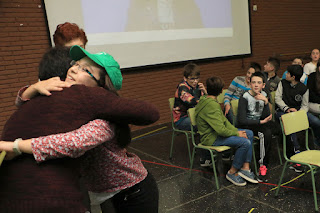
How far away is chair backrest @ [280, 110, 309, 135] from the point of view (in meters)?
2.81

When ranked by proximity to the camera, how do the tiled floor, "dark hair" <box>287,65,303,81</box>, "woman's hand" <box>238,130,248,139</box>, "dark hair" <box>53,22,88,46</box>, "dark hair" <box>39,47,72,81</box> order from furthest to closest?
"dark hair" <box>287,65,303,81</box> → "woman's hand" <box>238,130,248,139</box> → the tiled floor → "dark hair" <box>53,22,88,46</box> → "dark hair" <box>39,47,72,81</box>

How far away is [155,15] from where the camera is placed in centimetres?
549

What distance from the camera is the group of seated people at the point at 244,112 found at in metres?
3.02

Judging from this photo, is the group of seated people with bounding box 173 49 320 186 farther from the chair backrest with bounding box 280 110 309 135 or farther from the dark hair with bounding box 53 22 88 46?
the dark hair with bounding box 53 22 88 46

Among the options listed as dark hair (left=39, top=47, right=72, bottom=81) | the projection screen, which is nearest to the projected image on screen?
the projection screen

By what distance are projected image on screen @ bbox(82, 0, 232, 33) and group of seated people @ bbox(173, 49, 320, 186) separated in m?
2.07

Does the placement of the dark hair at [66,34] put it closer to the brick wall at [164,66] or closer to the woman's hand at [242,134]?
the woman's hand at [242,134]

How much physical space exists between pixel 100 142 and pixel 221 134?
2.14 m

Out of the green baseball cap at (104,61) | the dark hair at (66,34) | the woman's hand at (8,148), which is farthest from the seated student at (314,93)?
the woman's hand at (8,148)

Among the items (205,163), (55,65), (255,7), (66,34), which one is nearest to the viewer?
(55,65)

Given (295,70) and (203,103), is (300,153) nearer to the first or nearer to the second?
(203,103)

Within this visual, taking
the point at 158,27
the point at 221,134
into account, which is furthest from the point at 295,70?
the point at 158,27

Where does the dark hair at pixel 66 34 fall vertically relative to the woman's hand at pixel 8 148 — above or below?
above

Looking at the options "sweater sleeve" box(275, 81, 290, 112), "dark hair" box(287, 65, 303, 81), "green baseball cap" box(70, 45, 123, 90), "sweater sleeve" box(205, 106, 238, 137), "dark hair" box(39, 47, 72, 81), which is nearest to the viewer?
"green baseball cap" box(70, 45, 123, 90)
